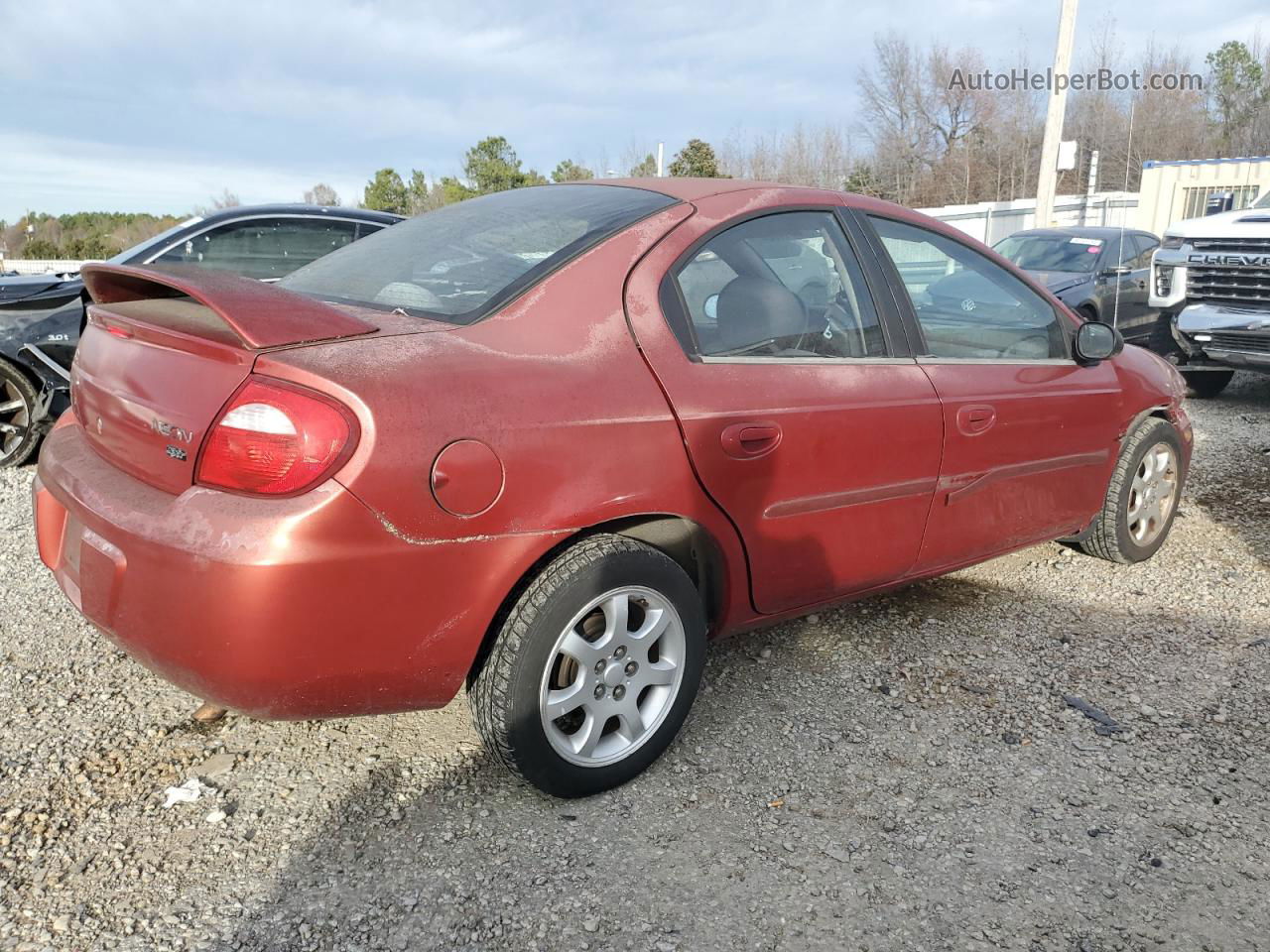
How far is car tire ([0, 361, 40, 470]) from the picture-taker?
18.8 ft

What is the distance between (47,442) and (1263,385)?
10194mm

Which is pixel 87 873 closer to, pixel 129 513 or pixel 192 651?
pixel 192 651

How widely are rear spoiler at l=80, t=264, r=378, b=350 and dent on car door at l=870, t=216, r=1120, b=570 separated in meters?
1.79

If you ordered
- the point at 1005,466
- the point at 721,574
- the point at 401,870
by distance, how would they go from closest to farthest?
the point at 401,870 < the point at 721,574 < the point at 1005,466

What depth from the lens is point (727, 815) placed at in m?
2.45

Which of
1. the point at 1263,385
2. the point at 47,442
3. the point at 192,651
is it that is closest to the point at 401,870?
the point at 192,651

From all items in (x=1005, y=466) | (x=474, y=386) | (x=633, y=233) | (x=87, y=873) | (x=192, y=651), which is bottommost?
Answer: (x=87, y=873)

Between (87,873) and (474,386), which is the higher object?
(474,386)

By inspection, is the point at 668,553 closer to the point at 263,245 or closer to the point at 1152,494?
the point at 1152,494

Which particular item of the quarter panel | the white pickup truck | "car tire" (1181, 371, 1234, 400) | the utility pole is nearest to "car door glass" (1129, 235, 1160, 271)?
"car tire" (1181, 371, 1234, 400)

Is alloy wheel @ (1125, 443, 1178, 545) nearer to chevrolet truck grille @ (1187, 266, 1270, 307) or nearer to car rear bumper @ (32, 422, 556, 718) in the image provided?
car rear bumper @ (32, 422, 556, 718)

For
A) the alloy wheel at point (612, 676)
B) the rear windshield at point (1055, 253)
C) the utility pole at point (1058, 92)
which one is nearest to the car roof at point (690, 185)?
the alloy wheel at point (612, 676)

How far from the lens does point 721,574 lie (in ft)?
8.68

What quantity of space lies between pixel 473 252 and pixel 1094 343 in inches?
94.1
